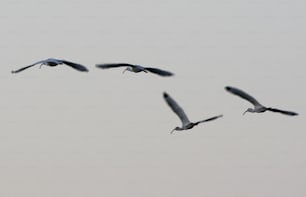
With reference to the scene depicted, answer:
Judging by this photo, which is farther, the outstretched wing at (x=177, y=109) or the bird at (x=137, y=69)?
the bird at (x=137, y=69)

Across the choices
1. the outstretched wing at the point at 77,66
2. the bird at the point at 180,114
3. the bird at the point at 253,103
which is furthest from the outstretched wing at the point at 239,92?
the outstretched wing at the point at 77,66

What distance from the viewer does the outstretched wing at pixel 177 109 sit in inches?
1019

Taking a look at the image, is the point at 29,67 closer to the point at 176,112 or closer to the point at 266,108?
the point at 176,112

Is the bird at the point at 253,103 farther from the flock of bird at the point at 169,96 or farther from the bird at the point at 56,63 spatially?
the bird at the point at 56,63

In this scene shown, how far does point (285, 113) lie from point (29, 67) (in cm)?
816

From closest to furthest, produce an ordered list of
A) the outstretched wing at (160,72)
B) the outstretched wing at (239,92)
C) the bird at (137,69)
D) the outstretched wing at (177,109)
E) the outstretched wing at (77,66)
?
1. the outstretched wing at (239,92)
2. the outstretched wing at (77,66)
3. the outstretched wing at (177,109)
4. the outstretched wing at (160,72)
5. the bird at (137,69)

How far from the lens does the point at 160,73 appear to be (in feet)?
86.3

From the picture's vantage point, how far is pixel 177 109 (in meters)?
26.4

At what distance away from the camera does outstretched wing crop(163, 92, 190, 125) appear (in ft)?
84.9

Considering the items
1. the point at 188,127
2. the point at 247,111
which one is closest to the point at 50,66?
the point at 188,127

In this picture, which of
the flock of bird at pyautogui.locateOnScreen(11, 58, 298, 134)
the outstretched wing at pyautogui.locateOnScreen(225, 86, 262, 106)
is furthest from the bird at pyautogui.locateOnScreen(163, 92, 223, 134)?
the outstretched wing at pyautogui.locateOnScreen(225, 86, 262, 106)

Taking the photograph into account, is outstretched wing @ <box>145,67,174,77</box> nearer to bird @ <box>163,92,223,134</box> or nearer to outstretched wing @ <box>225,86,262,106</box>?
bird @ <box>163,92,223,134</box>

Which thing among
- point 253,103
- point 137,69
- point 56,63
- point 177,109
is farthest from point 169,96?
point 56,63

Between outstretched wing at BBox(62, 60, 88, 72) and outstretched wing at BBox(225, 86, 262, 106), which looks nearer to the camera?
outstretched wing at BBox(225, 86, 262, 106)
